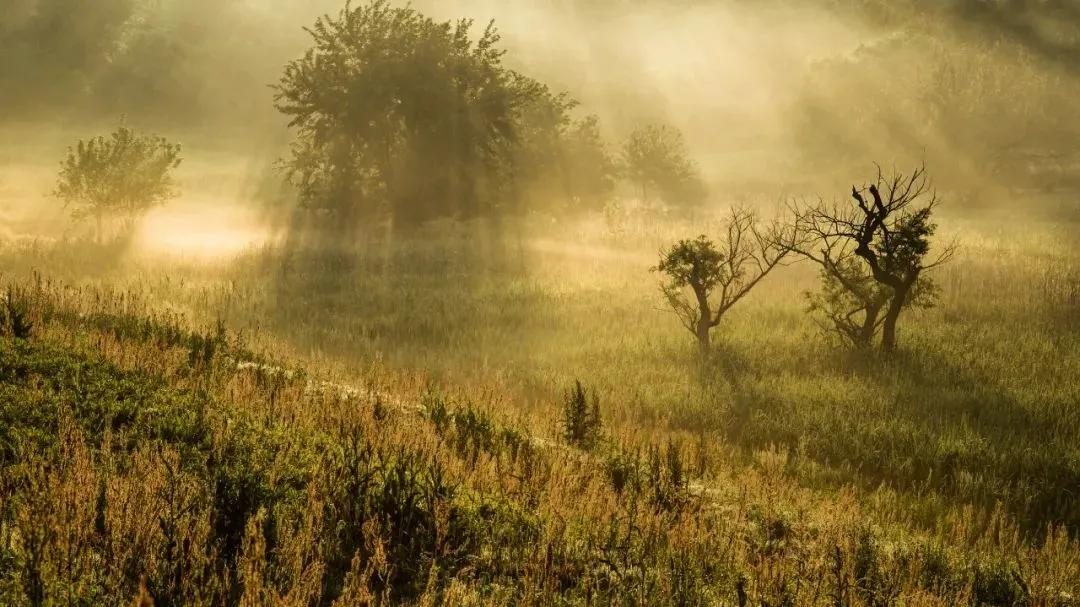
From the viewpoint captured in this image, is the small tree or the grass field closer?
the grass field

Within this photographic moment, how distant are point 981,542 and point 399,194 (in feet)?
107

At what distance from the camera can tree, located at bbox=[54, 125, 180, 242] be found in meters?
39.3

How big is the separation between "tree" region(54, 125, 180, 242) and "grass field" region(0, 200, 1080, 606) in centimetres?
2502

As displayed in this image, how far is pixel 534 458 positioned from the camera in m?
7.40

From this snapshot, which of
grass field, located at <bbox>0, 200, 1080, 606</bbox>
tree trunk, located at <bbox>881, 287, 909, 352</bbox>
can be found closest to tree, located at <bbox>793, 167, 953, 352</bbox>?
tree trunk, located at <bbox>881, 287, 909, 352</bbox>

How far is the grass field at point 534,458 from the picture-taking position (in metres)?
4.33

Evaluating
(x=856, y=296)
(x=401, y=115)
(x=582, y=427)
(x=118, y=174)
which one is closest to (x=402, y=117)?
(x=401, y=115)

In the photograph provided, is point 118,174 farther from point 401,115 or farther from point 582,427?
point 582,427

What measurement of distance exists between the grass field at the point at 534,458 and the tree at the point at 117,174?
2502 cm

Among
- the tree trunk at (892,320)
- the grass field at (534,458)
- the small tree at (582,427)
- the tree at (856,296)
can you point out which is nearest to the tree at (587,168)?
the grass field at (534,458)

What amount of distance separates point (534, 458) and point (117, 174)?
131 ft

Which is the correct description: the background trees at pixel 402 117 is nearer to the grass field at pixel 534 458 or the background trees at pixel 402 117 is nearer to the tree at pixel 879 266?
the grass field at pixel 534 458

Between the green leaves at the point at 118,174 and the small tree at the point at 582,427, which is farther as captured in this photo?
the green leaves at the point at 118,174

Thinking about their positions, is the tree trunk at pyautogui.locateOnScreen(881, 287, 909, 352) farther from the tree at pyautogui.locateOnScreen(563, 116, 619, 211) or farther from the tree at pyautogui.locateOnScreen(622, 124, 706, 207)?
the tree at pyautogui.locateOnScreen(622, 124, 706, 207)
